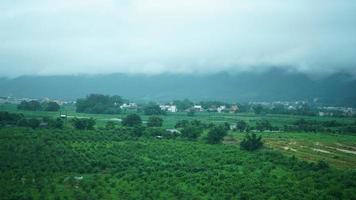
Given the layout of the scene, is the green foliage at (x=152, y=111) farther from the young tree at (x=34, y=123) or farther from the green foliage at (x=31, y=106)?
the young tree at (x=34, y=123)

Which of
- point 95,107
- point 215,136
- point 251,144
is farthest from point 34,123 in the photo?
point 95,107

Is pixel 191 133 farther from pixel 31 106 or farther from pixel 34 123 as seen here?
pixel 31 106

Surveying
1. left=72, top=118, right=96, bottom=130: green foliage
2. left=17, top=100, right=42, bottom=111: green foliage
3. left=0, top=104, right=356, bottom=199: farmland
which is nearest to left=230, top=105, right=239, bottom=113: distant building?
left=17, top=100, right=42, bottom=111: green foliage

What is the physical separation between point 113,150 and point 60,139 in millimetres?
9939

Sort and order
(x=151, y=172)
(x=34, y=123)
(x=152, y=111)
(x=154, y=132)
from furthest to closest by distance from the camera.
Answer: (x=152, y=111), (x=34, y=123), (x=154, y=132), (x=151, y=172)

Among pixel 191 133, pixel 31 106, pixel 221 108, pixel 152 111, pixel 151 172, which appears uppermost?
pixel 31 106

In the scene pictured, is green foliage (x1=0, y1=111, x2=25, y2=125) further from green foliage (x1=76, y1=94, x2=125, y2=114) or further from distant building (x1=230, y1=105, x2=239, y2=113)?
distant building (x1=230, y1=105, x2=239, y2=113)

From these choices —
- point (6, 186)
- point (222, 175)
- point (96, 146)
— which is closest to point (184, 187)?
point (222, 175)

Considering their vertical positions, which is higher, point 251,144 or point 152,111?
point 152,111

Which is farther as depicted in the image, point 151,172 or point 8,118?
point 8,118

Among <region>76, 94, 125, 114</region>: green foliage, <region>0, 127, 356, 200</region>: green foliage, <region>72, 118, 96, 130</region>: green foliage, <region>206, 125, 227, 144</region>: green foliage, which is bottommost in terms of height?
<region>0, 127, 356, 200</region>: green foliage

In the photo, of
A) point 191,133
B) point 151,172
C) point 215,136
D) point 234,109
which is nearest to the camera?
point 151,172

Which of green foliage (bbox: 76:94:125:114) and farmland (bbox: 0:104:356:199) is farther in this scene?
green foliage (bbox: 76:94:125:114)

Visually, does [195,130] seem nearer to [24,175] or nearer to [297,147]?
[297,147]
